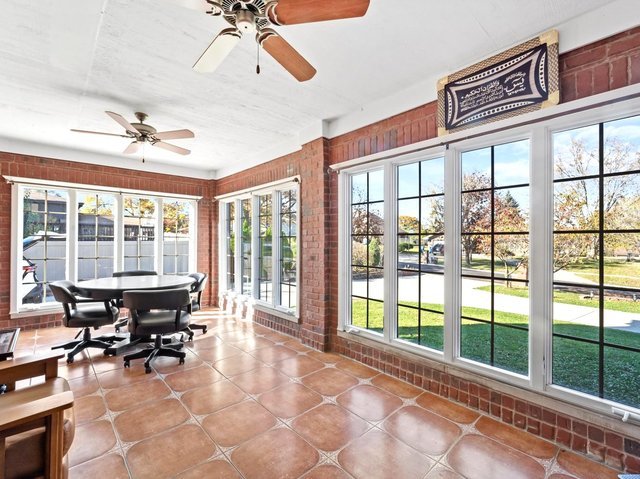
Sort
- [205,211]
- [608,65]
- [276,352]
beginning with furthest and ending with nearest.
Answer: [205,211], [276,352], [608,65]

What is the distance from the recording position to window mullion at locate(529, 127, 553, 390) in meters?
2.06

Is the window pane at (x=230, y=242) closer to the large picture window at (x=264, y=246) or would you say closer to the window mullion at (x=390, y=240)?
the large picture window at (x=264, y=246)

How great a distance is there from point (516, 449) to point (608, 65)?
2486 mm

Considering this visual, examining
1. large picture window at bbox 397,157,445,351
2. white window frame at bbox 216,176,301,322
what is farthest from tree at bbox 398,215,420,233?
white window frame at bbox 216,176,301,322

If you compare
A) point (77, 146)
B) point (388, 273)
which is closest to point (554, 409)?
point (388, 273)

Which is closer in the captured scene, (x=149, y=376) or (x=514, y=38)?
(x=514, y=38)

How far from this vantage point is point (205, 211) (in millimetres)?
6160

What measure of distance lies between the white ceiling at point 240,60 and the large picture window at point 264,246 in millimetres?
1183

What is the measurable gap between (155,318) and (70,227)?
111 inches

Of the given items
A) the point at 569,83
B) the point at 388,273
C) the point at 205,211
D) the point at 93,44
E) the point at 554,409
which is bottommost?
the point at 554,409

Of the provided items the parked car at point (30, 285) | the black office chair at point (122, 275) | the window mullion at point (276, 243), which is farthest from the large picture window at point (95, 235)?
the window mullion at point (276, 243)

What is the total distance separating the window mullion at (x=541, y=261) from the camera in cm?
206

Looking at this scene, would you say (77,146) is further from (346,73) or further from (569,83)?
(569,83)

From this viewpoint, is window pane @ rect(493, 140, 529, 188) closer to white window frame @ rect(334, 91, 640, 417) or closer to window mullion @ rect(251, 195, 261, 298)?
white window frame @ rect(334, 91, 640, 417)
